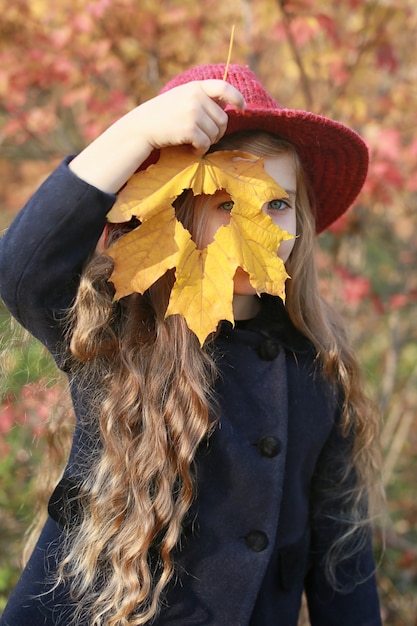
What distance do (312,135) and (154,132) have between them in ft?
1.37

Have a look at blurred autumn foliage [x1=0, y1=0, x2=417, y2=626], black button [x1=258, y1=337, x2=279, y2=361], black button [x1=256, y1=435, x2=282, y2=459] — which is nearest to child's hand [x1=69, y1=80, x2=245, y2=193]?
black button [x1=258, y1=337, x2=279, y2=361]

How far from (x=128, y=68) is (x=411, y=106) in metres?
1.30

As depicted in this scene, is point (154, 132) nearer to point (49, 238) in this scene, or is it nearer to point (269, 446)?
point (49, 238)

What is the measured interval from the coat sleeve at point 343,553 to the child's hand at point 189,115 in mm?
885

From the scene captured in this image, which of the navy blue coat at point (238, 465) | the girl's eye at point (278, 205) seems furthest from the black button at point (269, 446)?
the girl's eye at point (278, 205)

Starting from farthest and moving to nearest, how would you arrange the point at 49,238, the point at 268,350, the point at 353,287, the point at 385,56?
the point at 353,287 → the point at 385,56 → the point at 268,350 → the point at 49,238

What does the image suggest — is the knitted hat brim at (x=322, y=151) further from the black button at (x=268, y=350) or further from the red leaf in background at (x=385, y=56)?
the red leaf in background at (x=385, y=56)

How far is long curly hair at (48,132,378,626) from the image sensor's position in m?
1.42

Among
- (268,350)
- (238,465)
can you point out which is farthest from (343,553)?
(268,350)

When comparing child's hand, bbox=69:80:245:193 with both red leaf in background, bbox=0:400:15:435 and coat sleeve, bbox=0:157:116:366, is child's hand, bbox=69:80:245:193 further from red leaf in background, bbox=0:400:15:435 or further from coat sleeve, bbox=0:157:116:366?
red leaf in background, bbox=0:400:15:435

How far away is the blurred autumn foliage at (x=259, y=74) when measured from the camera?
2738mm

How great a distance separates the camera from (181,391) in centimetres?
147

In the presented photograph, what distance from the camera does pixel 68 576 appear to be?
4.85ft

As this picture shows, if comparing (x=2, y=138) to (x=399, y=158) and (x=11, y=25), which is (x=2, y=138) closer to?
(x=11, y=25)
